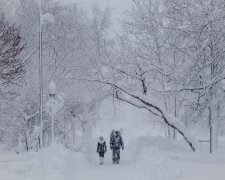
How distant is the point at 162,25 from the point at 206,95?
3.66 meters

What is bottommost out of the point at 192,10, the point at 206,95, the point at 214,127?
the point at 214,127

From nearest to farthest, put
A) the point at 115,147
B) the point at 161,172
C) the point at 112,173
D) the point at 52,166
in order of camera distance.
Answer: the point at 161,172
the point at 52,166
the point at 112,173
the point at 115,147

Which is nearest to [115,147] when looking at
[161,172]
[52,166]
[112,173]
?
[112,173]

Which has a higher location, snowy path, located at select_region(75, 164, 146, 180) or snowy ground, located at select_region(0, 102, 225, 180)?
snowy ground, located at select_region(0, 102, 225, 180)

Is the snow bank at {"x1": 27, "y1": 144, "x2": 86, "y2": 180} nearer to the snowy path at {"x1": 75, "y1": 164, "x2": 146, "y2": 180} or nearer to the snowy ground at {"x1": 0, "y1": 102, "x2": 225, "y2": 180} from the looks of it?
the snowy ground at {"x1": 0, "y1": 102, "x2": 225, "y2": 180}

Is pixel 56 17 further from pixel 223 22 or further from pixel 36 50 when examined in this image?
pixel 223 22

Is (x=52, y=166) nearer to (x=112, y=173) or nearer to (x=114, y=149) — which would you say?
(x=112, y=173)

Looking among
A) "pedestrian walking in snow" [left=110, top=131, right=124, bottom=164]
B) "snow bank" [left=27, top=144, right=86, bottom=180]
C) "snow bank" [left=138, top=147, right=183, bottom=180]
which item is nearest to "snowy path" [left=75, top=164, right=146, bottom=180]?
"snow bank" [left=138, top=147, right=183, bottom=180]

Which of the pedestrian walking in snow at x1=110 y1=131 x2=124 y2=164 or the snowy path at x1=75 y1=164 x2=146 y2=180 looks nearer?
the snowy path at x1=75 y1=164 x2=146 y2=180

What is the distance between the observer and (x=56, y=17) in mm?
30906

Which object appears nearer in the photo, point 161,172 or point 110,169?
point 161,172

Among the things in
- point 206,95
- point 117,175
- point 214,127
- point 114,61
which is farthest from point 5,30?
point 214,127

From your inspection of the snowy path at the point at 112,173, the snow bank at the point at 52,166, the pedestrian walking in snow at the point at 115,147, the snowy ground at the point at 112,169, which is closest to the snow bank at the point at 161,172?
the snowy ground at the point at 112,169

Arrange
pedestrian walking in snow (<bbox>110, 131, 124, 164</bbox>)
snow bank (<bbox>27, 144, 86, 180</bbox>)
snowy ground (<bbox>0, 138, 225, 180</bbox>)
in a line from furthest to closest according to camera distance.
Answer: pedestrian walking in snow (<bbox>110, 131, 124, 164</bbox>), snow bank (<bbox>27, 144, 86, 180</bbox>), snowy ground (<bbox>0, 138, 225, 180</bbox>)
